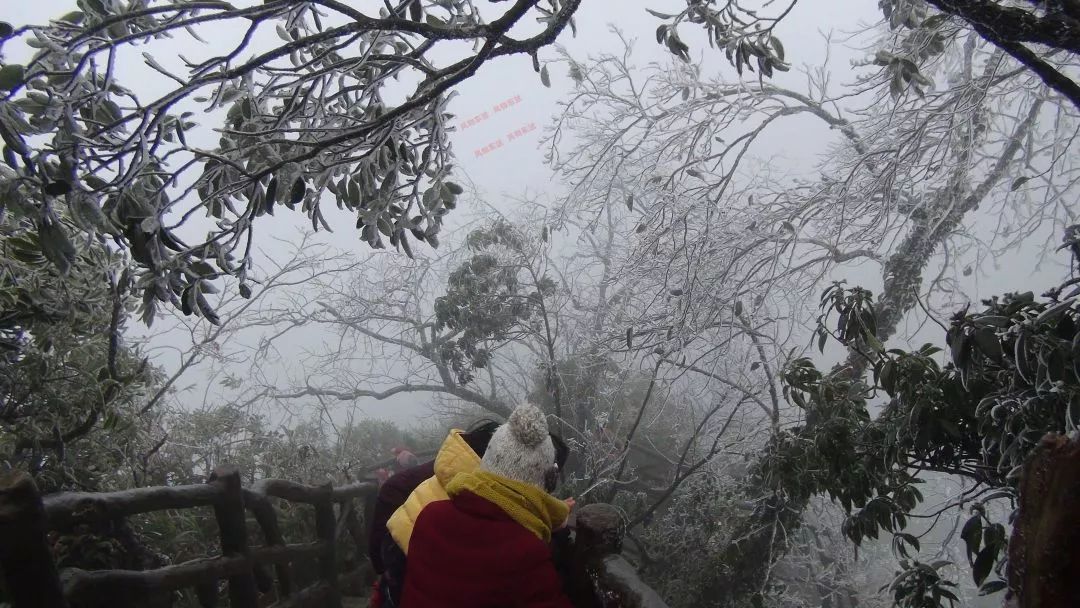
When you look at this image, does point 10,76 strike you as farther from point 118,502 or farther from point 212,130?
point 118,502

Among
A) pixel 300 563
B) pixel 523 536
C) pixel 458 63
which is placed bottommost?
pixel 300 563

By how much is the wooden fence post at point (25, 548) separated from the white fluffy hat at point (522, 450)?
1052 millimetres

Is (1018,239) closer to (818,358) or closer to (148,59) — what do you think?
(818,358)

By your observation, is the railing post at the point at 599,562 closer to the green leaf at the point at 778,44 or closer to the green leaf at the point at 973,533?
the green leaf at the point at 973,533

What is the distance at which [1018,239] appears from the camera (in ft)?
11.7

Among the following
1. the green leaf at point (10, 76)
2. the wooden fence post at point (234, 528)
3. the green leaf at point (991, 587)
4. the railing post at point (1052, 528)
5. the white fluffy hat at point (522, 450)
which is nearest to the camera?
the railing post at point (1052, 528)

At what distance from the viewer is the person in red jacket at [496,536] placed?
1397 millimetres

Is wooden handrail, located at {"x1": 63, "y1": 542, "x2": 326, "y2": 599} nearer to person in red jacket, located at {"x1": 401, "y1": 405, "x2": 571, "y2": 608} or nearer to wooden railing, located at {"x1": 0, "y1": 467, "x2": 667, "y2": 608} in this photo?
wooden railing, located at {"x1": 0, "y1": 467, "x2": 667, "y2": 608}

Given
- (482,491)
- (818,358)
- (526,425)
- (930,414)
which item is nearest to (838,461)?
(930,414)

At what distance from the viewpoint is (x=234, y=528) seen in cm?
214

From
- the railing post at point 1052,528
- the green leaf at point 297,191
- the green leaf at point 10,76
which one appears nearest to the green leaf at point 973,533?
the railing post at point 1052,528

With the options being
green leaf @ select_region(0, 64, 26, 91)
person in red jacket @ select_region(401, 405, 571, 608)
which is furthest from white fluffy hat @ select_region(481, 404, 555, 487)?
green leaf @ select_region(0, 64, 26, 91)

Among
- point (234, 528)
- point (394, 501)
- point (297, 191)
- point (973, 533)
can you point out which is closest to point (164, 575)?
point (234, 528)

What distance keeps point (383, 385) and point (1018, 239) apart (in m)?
5.30
